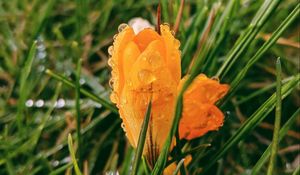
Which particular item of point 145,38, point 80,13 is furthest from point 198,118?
point 80,13

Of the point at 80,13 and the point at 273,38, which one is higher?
the point at 80,13

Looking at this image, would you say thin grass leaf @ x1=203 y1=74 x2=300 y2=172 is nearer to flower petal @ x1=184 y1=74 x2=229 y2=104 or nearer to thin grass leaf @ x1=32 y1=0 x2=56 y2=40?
flower petal @ x1=184 y1=74 x2=229 y2=104

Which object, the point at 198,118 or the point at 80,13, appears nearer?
the point at 198,118

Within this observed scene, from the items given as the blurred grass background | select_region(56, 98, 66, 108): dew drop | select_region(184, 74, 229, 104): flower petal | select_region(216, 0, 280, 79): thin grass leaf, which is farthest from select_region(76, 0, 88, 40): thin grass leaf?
select_region(184, 74, 229, 104): flower petal

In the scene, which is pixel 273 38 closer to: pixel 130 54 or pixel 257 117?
pixel 257 117

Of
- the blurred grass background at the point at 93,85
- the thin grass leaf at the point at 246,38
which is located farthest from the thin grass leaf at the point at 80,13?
the thin grass leaf at the point at 246,38

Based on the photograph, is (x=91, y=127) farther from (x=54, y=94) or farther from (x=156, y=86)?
(x=156, y=86)

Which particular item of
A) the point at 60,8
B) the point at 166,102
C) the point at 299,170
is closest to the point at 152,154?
the point at 166,102
